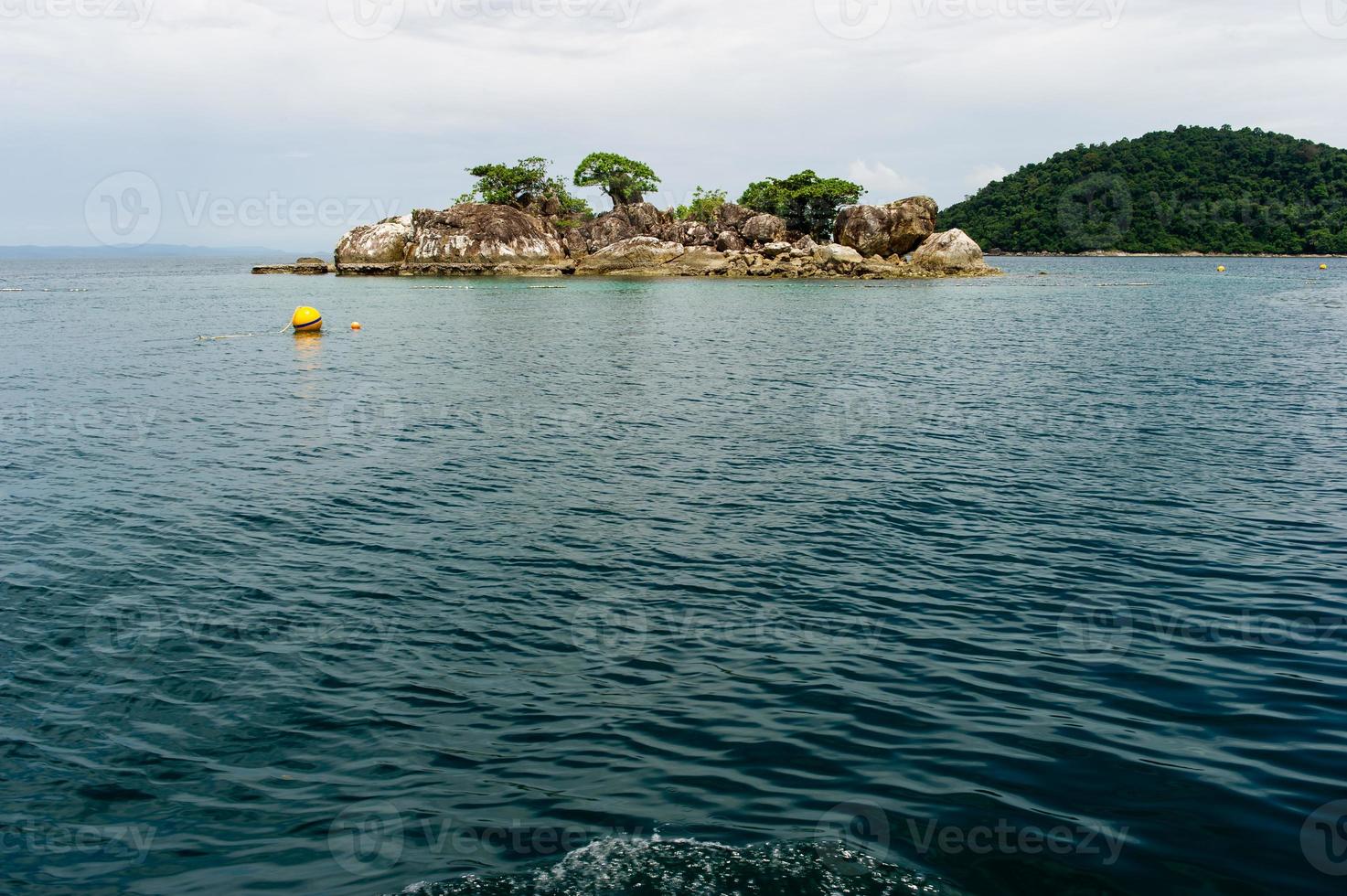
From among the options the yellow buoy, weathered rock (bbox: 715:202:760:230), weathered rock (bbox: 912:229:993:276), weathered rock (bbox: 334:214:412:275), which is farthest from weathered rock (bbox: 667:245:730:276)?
the yellow buoy

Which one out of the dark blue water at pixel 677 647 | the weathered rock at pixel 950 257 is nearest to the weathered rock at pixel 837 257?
the weathered rock at pixel 950 257

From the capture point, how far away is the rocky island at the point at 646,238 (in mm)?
116312

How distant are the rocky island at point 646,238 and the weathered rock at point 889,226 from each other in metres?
0.13

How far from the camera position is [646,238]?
12312 cm

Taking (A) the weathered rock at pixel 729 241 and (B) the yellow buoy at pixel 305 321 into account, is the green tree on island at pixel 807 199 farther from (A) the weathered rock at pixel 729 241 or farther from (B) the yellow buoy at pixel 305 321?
(B) the yellow buoy at pixel 305 321

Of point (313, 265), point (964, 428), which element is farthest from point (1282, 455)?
point (313, 265)

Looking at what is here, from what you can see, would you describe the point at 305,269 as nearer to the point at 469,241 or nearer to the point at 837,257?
the point at 469,241

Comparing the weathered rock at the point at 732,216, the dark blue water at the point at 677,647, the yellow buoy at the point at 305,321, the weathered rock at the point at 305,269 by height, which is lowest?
the dark blue water at the point at 677,647

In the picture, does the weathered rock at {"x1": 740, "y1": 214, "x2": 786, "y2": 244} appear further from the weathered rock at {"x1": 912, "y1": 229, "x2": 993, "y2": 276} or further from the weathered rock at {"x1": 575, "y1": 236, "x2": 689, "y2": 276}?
the weathered rock at {"x1": 912, "y1": 229, "x2": 993, "y2": 276}

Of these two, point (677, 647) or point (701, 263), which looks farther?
point (701, 263)

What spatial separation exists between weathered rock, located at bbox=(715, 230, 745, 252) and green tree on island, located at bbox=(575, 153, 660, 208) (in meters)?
14.6

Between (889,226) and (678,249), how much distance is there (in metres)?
30.2

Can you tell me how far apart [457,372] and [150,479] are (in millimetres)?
18148

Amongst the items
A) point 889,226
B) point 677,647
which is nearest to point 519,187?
point 889,226
